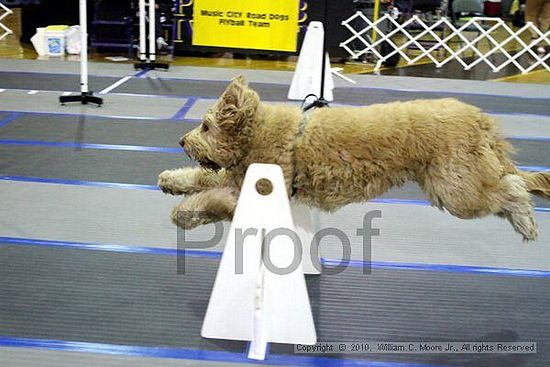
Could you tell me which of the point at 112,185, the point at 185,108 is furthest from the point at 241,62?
the point at 112,185

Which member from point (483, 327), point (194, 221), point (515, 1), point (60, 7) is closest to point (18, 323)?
point (194, 221)

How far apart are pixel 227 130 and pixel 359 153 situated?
61 centimetres

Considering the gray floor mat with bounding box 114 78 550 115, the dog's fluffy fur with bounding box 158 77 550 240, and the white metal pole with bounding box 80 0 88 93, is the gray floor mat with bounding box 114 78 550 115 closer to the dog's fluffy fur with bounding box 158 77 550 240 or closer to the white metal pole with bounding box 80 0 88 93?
the white metal pole with bounding box 80 0 88 93

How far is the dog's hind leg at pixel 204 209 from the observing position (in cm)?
316

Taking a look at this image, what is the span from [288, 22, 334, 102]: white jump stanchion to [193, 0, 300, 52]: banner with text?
261 centimetres

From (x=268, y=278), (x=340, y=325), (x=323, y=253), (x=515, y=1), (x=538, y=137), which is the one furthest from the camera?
(x=515, y=1)

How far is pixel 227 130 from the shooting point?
3.14 meters

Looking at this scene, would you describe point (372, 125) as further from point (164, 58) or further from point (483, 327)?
point (164, 58)

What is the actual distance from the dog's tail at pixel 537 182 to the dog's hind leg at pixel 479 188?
6 cm

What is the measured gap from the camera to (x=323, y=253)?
4141 mm

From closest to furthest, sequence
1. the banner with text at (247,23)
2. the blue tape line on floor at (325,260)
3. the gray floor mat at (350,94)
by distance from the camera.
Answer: the blue tape line on floor at (325,260) < the gray floor mat at (350,94) < the banner with text at (247,23)

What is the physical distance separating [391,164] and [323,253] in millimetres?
1107

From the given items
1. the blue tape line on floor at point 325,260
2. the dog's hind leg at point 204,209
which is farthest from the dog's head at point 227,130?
the blue tape line on floor at point 325,260

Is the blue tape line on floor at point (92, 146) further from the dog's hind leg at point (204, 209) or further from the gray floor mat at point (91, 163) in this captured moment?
the dog's hind leg at point (204, 209)
